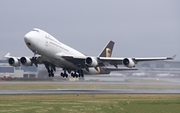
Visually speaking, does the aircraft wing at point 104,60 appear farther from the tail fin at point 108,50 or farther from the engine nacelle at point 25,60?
the tail fin at point 108,50

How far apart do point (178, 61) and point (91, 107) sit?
137 m

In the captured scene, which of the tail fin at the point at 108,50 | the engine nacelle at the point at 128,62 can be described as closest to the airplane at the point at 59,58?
the engine nacelle at the point at 128,62

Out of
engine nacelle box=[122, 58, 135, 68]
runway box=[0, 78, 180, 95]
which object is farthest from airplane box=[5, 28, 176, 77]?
runway box=[0, 78, 180, 95]

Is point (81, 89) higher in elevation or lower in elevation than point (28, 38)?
lower

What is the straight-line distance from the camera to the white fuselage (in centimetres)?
5031

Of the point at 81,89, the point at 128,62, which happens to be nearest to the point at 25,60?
the point at 81,89

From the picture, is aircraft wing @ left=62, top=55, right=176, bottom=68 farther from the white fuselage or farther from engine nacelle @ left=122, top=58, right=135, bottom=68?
the white fuselage

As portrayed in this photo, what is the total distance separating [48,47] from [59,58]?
3156 millimetres

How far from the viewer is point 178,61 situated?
164 m

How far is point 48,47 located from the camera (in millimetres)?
52750

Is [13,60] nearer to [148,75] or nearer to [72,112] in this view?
[72,112]

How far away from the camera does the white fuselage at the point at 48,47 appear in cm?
5031

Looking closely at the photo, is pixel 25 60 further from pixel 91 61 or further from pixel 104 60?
pixel 104 60

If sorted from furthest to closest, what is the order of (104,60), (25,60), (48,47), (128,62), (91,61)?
(104,60)
(25,60)
(128,62)
(91,61)
(48,47)
